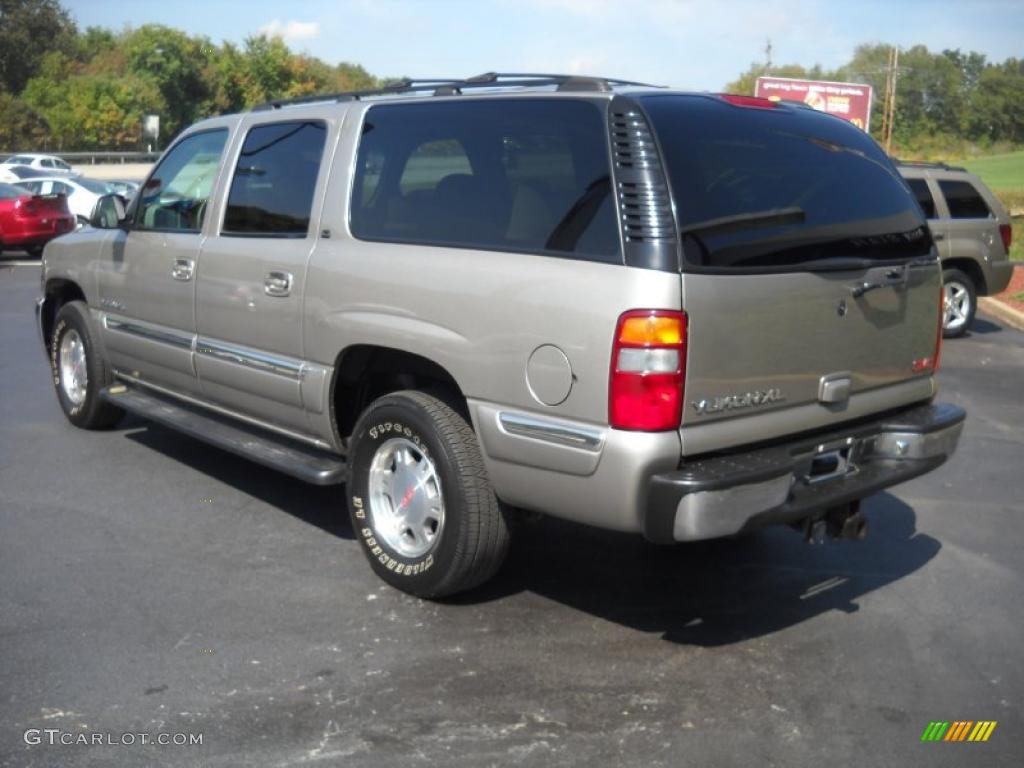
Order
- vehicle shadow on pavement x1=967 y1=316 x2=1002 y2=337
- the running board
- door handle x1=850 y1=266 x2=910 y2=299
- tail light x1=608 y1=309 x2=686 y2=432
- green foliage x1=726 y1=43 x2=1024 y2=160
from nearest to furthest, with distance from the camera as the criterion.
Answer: tail light x1=608 y1=309 x2=686 y2=432 < door handle x1=850 y1=266 x2=910 y2=299 < the running board < vehicle shadow on pavement x1=967 y1=316 x2=1002 y2=337 < green foliage x1=726 y1=43 x2=1024 y2=160

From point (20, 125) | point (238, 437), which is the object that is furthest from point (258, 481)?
point (20, 125)

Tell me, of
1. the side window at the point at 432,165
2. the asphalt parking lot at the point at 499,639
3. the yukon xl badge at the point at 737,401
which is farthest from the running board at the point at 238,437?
the yukon xl badge at the point at 737,401

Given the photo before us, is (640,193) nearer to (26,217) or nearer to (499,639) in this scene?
(499,639)

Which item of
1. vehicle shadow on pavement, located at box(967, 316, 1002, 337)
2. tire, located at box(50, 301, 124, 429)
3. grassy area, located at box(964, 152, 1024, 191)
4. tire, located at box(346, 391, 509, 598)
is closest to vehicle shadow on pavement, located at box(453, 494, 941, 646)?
tire, located at box(346, 391, 509, 598)

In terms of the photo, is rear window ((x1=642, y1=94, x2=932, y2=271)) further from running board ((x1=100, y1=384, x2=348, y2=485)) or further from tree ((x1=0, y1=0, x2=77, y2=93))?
tree ((x1=0, y1=0, x2=77, y2=93))

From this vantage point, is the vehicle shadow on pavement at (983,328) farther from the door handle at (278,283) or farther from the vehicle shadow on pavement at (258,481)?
the door handle at (278,283)

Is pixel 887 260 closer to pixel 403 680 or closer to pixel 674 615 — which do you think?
pixel 674 615

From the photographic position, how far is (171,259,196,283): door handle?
6070mm

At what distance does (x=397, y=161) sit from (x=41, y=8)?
69.6m

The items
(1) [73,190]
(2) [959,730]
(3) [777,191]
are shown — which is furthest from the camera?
(1) [73,190]

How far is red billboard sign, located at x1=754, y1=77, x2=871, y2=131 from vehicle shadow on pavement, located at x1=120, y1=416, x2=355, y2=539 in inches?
1173

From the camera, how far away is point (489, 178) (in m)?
4.66

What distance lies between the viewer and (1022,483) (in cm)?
694

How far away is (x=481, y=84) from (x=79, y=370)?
3.91 metres
